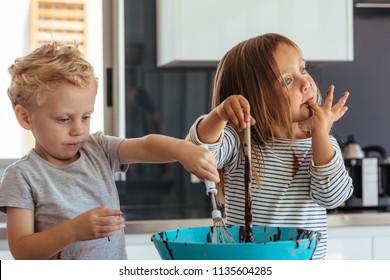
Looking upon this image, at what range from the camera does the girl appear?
1.51m

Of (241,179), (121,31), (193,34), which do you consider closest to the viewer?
(241,179)

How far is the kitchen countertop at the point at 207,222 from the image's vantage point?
245cm

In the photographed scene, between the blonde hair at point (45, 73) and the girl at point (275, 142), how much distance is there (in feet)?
0.85

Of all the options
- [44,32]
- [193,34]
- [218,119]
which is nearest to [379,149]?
[193,34]

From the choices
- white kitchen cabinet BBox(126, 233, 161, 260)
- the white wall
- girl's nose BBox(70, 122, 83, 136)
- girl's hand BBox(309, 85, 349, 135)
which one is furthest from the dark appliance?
girl's nose BBox(70, 122, 83, 136)

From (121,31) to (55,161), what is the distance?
65.0 inches

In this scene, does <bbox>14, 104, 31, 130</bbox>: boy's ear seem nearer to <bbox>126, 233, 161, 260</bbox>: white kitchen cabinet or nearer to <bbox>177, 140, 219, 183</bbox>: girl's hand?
<bbox>177, 140, 219, 183</bbox>: girl's hand

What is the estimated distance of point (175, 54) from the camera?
2.75 metres

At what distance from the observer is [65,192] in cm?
139

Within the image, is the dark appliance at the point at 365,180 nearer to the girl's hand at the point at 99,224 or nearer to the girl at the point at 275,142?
the girl at the point at 275,142

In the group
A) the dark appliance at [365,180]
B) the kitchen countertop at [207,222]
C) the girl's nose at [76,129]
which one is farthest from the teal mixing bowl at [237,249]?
the dark appliance at [365,180]

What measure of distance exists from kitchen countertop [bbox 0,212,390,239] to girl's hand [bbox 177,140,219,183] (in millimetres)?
1185

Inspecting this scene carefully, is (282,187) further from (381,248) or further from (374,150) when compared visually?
(374,150)

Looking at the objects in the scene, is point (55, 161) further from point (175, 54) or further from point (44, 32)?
point (44, 32)
